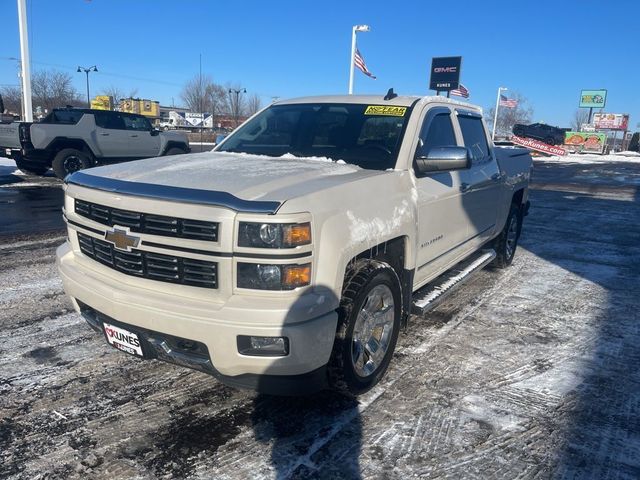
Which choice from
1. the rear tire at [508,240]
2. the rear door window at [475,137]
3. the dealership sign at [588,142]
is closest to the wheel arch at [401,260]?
the rear door window at [475,137]

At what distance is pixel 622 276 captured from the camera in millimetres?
6402

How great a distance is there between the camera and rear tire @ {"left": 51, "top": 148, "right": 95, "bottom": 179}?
13.0 m

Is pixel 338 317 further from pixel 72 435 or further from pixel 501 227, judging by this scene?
pixel 501 227

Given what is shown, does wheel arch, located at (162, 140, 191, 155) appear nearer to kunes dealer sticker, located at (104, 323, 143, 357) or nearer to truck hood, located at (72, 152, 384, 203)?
truck hood, located at (72, 152, 384, 203)

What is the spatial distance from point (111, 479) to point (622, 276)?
6.31 meters

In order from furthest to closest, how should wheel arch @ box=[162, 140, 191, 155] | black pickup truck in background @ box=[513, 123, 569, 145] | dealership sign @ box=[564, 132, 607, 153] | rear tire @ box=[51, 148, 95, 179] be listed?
dealership sign @ box=[564, 132, 607, 153], black pickup truck in background @ box=[513, 123, 569, 145], wheel arch @ box=[162, 140, 191, 155], rear tire @ box=[51, 148, 95, 179]

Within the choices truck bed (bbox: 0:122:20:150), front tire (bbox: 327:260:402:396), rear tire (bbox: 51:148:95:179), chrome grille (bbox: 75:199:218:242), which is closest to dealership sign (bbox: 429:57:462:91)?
rear tire (bbox: 51:148:95:179)

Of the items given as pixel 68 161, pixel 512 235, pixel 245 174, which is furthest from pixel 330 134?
pixel 68 161

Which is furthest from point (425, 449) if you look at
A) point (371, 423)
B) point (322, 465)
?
point (322, 465)

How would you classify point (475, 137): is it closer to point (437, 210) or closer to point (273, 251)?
point (437, 210)

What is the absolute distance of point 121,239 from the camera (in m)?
2.80

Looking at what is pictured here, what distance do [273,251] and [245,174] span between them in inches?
31.2

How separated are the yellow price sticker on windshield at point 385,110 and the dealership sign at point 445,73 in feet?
112

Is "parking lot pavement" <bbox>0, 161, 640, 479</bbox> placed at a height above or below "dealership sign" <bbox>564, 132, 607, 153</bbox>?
below
